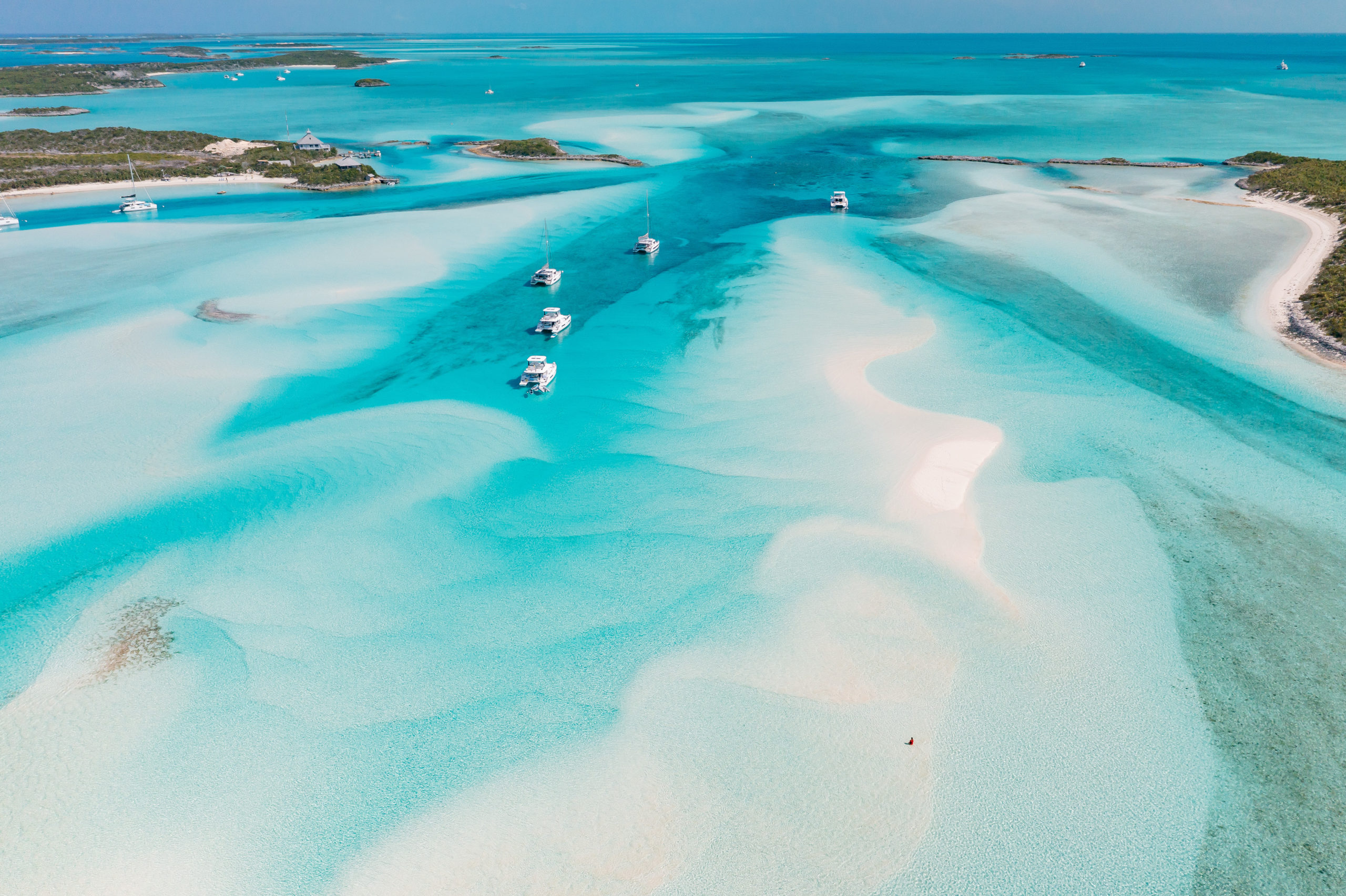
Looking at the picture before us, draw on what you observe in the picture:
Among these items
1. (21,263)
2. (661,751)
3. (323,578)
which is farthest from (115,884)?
(21,263)

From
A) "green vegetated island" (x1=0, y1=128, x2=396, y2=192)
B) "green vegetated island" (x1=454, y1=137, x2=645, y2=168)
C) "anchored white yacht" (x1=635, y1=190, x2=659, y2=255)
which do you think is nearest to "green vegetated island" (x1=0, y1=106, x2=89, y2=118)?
"green vegetated island" (x1=0, y1=128, x2=396, y2=192)

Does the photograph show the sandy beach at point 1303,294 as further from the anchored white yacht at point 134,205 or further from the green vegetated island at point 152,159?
the anchored white yacht at point 134,205

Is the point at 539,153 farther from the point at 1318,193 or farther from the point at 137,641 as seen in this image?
the point at 137,641

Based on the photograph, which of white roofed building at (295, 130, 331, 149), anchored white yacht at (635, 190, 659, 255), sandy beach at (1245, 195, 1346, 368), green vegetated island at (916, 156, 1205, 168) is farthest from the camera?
white roofed building at (295, 130, 331, 149)

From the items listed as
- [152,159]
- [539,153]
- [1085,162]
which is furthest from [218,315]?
[1085,162]

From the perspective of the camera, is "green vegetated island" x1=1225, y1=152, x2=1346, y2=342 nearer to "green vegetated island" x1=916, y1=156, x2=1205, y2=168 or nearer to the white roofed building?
"green vegetated island" x1=916, y1=156, x2=1205, y2=168

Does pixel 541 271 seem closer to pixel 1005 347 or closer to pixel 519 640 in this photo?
pixel 1005 347

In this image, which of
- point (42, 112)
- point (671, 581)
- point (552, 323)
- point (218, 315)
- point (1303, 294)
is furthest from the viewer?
point (42, 112)
